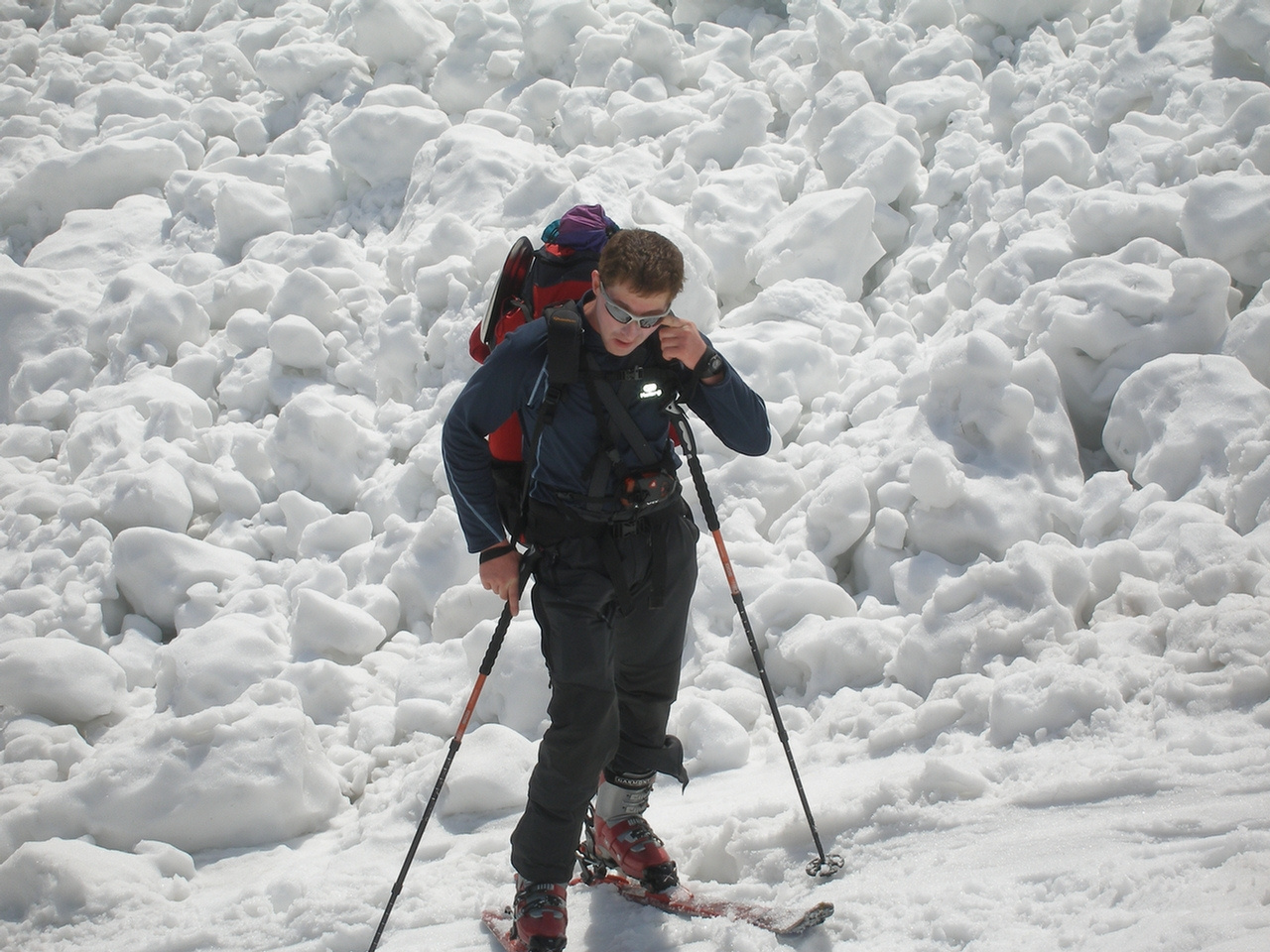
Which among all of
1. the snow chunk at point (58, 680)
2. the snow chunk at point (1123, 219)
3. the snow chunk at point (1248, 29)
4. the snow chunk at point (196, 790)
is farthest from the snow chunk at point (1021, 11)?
the snow chunk at point (58, 680)

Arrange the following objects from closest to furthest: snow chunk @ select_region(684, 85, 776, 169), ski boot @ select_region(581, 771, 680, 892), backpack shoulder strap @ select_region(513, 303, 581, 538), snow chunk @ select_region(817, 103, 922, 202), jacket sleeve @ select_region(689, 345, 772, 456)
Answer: backpack shoulder strap @ select_region(513, 303, 581, 538), jacket sleeve @ select_region(689, 345, 772, 456), ski boot @ select_region(581, 771, 680, 892), snow chunk @ select_region(817, 103, 922, 202), snow chunk @ select_region(684, 85, 776, 169)

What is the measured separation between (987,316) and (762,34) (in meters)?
5.65

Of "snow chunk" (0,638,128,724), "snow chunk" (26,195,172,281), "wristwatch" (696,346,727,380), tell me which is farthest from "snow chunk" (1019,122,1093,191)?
"snow chunk" (26,195,172,281)

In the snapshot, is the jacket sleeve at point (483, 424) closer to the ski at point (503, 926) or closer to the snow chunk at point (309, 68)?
the ski at point (503, 926)

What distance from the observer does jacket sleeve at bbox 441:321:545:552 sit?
9.61 feet

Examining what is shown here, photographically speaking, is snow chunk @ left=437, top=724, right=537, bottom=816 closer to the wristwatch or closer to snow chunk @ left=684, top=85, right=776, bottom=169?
the wristwatch

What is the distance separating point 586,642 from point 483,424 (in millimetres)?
745

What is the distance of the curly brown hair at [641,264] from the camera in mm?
2734

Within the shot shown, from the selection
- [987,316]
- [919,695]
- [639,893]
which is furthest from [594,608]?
[987,316]

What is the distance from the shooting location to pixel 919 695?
431cm

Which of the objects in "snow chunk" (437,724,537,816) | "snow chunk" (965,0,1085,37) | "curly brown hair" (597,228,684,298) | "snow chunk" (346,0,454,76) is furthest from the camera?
"snow chunk" (346,0,454,76)

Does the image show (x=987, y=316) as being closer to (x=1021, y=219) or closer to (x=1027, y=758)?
(x=1021, y=219)

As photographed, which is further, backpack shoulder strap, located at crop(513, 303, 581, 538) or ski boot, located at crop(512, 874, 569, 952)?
ski boot, located at crop(512, 874, 569, 952)

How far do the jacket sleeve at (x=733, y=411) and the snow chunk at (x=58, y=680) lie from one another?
3727 millimetres
